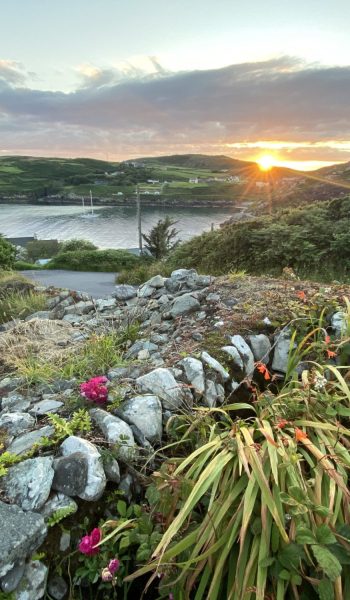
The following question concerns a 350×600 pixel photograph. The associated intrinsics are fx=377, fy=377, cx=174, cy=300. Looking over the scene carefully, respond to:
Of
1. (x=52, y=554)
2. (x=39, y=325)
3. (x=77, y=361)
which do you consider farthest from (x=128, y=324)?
(x=52, y=554)

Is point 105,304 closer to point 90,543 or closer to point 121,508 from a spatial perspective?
point 121,508

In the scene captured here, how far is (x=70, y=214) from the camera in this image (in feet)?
281

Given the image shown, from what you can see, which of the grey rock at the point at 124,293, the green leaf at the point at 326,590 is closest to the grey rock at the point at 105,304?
the grey rock at the point at 124,293

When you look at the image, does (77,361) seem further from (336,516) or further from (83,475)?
(336,516)

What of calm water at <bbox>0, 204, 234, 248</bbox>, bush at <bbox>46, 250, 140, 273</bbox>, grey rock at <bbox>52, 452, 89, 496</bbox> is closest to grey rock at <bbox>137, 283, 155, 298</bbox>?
grey rock at <bbox>52, 452, 89, 496</bbox>

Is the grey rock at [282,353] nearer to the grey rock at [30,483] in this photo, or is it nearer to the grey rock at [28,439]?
the grey rock at [28,439]

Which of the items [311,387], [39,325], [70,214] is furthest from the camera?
[70,214]

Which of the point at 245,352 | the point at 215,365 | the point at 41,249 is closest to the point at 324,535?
the point at 215,365

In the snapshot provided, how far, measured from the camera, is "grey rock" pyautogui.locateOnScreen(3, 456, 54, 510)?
175 centimetres

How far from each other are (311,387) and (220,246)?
9.02 meters

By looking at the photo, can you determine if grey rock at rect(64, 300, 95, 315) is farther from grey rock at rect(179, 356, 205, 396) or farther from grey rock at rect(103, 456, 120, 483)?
grey rock at rect(103, 456, 120, 483)

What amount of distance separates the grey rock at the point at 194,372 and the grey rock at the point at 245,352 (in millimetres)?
536

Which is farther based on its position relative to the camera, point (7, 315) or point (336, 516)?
point (7, 315)

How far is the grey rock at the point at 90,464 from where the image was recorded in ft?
6.05
